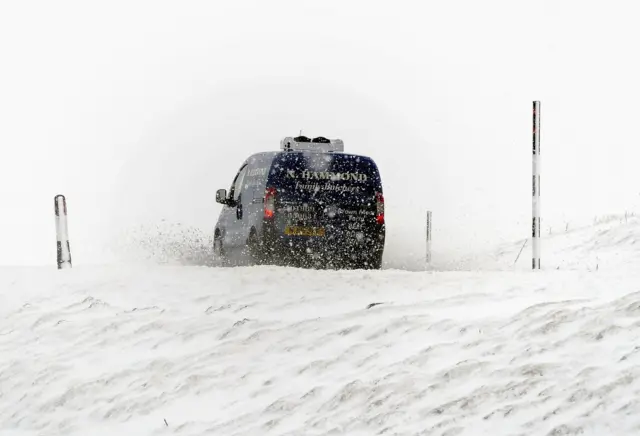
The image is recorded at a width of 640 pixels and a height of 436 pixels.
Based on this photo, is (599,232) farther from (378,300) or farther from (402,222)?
(402,222)

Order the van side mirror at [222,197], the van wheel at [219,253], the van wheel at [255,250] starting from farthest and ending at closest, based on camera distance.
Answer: the van wheel at [219,253] → the van side mirror at [222,197] → the van wheel at [255,250]

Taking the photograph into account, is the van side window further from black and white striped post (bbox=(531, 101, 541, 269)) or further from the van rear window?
black and white striped post (bbox=(531, 101, 541, 269))

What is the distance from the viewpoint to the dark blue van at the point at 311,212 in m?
11.9

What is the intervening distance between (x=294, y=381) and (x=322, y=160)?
6162mm

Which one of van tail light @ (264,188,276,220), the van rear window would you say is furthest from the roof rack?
→ van tail light @ (264,188,276,220)

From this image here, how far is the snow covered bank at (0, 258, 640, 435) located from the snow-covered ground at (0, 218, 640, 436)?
1 centimetres

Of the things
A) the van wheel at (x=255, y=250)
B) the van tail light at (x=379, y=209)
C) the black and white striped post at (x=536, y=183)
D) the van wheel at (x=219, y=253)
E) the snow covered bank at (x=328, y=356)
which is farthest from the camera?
the van wheel at (x=219, y=253)

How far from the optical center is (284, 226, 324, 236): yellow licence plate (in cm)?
1192

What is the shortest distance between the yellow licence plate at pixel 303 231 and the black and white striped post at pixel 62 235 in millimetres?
2823

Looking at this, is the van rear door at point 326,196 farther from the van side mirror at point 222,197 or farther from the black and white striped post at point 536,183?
the black and white striped post at point 536,183

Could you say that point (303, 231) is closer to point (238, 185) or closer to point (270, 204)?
point (270, 204)

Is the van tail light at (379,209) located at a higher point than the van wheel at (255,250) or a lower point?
higher

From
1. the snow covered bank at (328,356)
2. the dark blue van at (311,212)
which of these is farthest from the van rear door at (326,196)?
the snow covered bank at (328,356)

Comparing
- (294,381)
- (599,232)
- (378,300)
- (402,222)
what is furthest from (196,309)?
(402,222)
